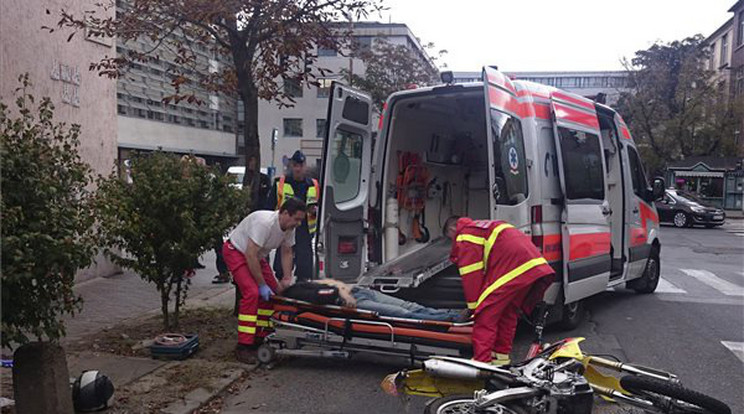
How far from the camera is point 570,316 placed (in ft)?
23.4

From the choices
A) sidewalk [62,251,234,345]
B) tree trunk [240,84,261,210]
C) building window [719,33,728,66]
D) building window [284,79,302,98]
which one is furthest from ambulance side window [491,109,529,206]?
building window [719,33,728,66]

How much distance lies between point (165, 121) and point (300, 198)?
31747mm

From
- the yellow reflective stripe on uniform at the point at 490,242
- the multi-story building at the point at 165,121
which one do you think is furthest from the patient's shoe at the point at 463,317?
the multi-story building at the point at 165,121

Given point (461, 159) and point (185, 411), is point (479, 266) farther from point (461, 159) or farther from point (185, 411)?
point (461, 159)

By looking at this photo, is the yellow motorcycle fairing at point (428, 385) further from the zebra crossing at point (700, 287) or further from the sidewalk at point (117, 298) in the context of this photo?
the zebra crossing at point (700, 287)

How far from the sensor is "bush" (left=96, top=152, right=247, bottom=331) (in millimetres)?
5922

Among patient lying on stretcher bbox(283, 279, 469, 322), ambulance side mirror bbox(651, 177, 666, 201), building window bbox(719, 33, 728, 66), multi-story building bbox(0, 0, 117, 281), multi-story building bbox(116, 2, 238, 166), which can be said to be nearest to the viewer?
patient lying on stretcher bbox(283, 279, 469, 322)

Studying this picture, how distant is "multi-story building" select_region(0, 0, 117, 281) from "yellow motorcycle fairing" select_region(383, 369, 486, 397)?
5615mm

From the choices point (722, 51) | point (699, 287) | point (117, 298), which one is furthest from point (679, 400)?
point (722, 51)

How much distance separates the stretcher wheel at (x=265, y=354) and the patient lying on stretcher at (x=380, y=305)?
48 cm

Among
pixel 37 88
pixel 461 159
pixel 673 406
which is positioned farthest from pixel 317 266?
pixel 37 88

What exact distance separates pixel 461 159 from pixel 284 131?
134 ft

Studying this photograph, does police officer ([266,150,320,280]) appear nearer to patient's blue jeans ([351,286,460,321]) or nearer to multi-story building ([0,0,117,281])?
patient's blue jeans ([351,286,460,321])

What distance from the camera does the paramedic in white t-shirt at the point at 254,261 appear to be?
5.68 meters
